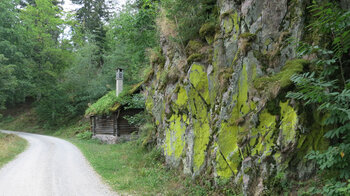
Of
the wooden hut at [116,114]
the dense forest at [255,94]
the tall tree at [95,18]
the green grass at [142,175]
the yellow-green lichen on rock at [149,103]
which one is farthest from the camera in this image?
the tall tree at [95,18]

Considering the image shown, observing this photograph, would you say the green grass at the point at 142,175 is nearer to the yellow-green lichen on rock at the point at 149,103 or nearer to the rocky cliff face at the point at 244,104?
the rocky cliff face at the point at 244,104

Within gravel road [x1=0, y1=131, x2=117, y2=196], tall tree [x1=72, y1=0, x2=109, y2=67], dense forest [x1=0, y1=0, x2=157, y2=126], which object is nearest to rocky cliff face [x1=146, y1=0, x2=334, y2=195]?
gravel road [x1=0, y1=131, x2=117, y2=196]

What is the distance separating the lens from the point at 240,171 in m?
5.73

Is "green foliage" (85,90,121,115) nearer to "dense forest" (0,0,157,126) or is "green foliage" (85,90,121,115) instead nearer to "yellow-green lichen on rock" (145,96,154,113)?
"dense forest" (0,0,157,126)

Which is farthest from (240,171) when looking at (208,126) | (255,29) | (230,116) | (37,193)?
(37,193)

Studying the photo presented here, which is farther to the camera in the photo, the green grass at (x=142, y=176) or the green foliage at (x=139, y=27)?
the green foliage at (x=139, y=27)

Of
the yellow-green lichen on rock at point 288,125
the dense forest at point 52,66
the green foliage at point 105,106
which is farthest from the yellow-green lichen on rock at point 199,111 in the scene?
the dense forest at point 52,66

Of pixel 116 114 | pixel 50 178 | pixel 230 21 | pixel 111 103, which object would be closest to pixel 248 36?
A: pixel 230 21

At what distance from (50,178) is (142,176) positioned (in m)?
3.31

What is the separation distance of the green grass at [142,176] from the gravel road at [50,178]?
18.3 inches

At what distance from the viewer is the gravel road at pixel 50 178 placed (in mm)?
7091

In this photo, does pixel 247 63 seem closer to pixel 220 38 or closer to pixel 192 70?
pixel 220 38

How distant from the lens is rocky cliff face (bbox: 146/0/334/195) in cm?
484

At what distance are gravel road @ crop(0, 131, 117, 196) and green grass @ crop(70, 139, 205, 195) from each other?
1.53 ft
